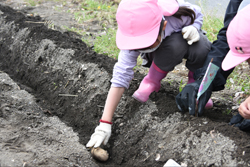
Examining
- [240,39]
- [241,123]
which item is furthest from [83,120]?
[240,39]

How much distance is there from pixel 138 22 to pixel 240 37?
2.11ft

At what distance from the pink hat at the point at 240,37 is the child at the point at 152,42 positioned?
0.48m

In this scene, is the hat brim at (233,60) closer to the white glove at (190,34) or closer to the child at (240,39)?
the child at (240,39)

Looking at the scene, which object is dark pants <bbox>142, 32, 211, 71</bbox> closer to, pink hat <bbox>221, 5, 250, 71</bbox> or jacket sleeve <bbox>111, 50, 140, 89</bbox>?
jacket sleeve <bbox>111, 50, 140, 89</bbox>

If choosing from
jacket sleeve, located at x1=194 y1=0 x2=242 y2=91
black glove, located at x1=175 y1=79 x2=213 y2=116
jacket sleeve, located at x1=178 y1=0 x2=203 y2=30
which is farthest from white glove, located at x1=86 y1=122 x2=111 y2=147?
jacket sleeve, located at x1=178 y1=0 x2=203 y2=30

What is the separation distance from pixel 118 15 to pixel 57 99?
1386mm

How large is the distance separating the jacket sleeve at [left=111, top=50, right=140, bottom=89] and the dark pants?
25 centimetres

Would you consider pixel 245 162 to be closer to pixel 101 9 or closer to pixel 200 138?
pixel 200 138

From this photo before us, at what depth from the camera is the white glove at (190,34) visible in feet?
6.55


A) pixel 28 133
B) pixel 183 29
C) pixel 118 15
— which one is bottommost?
pixel 28 133

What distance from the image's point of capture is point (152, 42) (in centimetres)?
170

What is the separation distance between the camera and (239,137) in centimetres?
164

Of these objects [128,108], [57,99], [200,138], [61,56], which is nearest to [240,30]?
[200,138]

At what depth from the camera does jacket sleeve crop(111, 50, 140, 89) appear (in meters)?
1.97
